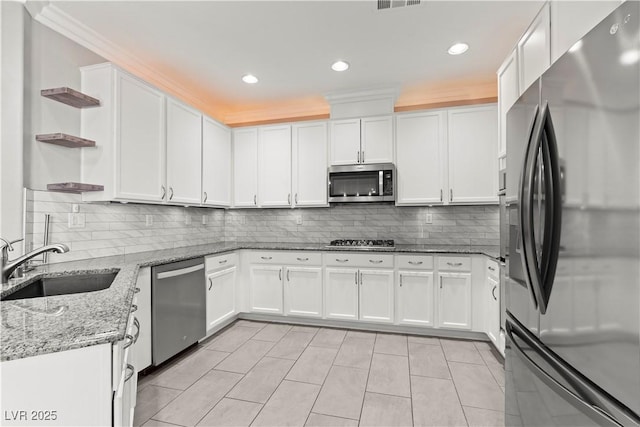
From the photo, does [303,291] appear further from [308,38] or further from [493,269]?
[308,38]

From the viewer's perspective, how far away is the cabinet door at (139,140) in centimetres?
247

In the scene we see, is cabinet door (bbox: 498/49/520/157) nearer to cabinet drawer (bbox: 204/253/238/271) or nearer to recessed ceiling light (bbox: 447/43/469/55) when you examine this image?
recessed ceiling light (bbox: 447/43/469/55)

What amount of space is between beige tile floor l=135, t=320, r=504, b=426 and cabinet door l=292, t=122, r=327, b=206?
1661mm

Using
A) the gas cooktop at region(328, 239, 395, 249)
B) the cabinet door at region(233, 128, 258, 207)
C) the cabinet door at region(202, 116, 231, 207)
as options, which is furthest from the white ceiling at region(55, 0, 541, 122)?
the gas cooktop at region(328, 239, 395, 249)

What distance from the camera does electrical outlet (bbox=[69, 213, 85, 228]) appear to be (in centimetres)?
238

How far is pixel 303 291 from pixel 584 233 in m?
2.96

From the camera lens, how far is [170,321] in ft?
8.41

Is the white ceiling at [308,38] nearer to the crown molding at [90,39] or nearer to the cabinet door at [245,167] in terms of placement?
the crown molding at [90,39]

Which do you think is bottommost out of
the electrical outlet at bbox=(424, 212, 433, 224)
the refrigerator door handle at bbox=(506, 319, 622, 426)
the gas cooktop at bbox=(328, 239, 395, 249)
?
the refrigerator door handle at bbox=(506, 319, 622, 426)

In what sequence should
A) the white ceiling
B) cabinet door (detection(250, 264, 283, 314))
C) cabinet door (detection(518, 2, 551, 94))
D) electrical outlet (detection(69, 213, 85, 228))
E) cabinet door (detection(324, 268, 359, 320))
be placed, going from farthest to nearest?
cabinet door (detection(250, 264, 283, 314)) → cabinet door (detection(324, 268, 359, 320)) → electrical outlet (detection(69, 213, 85, 228)) → the white ceiling → cabinet door (detection(518, 2, 551, 94))

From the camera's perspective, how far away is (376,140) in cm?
362

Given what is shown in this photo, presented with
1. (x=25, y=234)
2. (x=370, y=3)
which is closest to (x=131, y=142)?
(x=25, y=234)

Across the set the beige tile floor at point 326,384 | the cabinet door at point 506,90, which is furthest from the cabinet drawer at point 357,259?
the cabinet door at point 506,90

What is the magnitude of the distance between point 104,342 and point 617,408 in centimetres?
135
